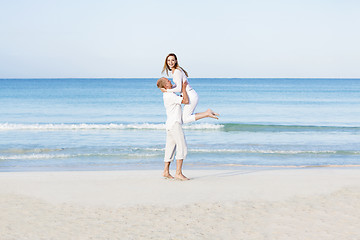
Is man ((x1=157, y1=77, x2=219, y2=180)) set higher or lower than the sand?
higher

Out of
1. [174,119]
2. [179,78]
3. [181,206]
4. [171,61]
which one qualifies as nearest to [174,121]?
[174,119]

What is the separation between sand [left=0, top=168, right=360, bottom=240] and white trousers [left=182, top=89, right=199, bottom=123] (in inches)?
44.4

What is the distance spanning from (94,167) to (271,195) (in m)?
5.55

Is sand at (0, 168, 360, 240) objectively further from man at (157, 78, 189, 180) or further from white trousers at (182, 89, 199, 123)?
white trousers at (182, 89, 199, 123)

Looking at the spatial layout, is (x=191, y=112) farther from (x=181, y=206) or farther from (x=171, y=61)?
(x=181, y=206)

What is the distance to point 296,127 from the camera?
74.1 feet

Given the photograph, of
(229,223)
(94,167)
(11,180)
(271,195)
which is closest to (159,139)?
(94,167)

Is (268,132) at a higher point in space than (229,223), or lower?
higher

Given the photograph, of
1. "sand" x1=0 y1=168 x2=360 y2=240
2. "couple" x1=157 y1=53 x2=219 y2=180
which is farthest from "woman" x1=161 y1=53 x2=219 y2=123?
"sand" x1=0 y1=168 x2=360 y2=240

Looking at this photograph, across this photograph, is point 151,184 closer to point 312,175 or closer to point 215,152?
point 312,175

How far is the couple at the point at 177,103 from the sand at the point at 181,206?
685 mm

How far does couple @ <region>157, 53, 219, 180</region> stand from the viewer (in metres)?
7.57

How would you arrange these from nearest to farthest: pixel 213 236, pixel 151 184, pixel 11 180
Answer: pixel 213 236 < pixel 151 184 < pixel 11 180

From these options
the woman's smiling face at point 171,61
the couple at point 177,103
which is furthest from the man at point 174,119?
the woman's smiling face at point 171,61
